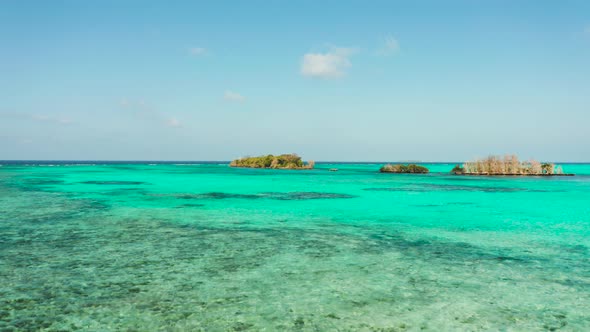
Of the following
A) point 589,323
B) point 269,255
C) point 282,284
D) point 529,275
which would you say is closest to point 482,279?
point 529,275

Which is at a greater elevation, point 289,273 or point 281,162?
point 281,162

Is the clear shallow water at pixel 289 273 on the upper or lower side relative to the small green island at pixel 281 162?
lower

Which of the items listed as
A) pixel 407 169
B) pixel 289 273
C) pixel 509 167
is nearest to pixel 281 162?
pixel 407 169

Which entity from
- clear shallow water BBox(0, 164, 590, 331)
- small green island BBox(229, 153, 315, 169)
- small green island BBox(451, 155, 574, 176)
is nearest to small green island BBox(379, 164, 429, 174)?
small green island BBox(451, 155, 574, 176)

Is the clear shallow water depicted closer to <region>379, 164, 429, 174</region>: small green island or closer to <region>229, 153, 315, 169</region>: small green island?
<region>379, 164, 429, 174</region>: small green island

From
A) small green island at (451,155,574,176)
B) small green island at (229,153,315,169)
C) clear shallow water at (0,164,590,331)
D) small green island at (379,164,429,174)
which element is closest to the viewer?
clear shallow water at (0,164,590,331)

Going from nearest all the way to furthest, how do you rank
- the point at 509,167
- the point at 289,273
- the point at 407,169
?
the point at 289,273 < the point at 509,167 < the point at 407,169

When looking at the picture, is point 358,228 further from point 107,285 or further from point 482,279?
point 107,285

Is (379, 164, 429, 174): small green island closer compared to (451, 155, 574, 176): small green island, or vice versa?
(451, 155, 574, 176): small green island

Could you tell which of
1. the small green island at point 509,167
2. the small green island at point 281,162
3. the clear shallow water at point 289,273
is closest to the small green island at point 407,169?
the small green island at point 509,167

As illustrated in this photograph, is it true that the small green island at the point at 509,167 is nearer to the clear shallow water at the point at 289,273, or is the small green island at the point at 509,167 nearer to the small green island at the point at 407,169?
the small green island at the point at 407,169

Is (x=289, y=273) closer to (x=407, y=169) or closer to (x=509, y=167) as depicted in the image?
(x=509, y=167)

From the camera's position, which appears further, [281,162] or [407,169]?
[281,162]

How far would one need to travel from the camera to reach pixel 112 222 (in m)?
16.8
